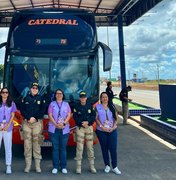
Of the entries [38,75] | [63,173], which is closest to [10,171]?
[63,173]

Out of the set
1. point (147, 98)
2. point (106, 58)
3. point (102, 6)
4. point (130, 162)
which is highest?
point (102, 6)

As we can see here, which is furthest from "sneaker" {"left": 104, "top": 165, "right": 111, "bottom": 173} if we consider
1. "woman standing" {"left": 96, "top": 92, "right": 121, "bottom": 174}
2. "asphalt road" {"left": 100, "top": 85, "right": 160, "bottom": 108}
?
"asphalt road" {"left": 100, "top": 85, "right": 160, "bottom": 108}

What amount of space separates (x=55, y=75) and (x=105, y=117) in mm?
1914

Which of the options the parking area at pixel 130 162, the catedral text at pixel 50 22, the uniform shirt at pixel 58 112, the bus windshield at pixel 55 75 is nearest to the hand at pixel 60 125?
the uniform shirt at pixel 58 112

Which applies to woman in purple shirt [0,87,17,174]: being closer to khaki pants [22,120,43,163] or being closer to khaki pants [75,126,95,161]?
khaki pants [22,120,43,163]

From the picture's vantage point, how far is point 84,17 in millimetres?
7781

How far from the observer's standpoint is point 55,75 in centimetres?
711

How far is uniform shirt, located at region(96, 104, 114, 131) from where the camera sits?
19.5 feet

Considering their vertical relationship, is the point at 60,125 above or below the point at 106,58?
below

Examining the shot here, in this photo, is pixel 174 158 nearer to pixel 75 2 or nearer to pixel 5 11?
pixel 75 2

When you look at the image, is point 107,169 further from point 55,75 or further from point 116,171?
point 55,75

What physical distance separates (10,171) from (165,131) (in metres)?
5.95

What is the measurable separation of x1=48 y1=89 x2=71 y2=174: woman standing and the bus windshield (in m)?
1.03

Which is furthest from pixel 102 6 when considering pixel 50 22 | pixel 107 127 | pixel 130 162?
pixel 107 127
